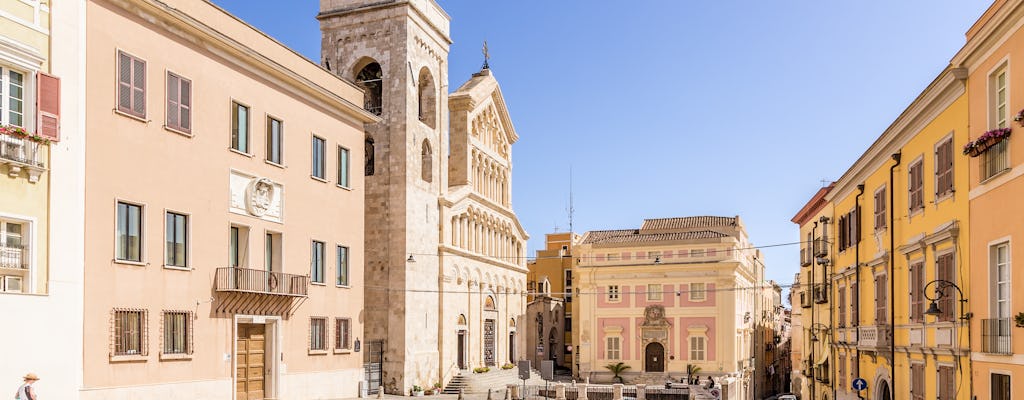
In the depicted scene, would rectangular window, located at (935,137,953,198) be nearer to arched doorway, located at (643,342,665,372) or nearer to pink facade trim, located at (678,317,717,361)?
pink facade trim, located at (678,317,717,361)

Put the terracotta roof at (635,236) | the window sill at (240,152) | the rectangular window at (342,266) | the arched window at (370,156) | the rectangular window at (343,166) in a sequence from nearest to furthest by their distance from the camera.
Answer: the window sill at (240,152) → the rectangular window at (342,266) → the rectangular window at (343,166) → the arched window at (370,156) → the terracotta roof at (635,236)

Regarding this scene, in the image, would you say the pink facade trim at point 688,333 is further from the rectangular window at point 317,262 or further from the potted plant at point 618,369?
the rectangular window at point 317,262

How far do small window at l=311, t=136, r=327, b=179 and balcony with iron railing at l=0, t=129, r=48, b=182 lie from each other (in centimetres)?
1146

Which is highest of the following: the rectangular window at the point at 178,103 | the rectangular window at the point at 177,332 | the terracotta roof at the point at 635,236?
the rectangular window at the point at 178,103

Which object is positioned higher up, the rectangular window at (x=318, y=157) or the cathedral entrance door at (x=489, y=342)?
the rectangular window at (x=318, y=157)

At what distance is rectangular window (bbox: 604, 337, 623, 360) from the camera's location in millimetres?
66688

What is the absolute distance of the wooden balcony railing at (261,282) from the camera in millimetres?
25188

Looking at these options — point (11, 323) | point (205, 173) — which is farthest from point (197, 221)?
point (11, 323)

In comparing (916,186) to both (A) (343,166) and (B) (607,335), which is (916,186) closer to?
(A) (343,166)

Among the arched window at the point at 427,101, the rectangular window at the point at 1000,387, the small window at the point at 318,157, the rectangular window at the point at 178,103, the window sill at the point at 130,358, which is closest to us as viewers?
the rectangular window at the point at 1000,387

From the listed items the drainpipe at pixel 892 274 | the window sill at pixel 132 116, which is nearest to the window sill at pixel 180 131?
the window sill at pixel 132 116

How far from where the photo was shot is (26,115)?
739 inches

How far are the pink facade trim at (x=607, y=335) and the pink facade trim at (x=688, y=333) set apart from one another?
3570 millimetres

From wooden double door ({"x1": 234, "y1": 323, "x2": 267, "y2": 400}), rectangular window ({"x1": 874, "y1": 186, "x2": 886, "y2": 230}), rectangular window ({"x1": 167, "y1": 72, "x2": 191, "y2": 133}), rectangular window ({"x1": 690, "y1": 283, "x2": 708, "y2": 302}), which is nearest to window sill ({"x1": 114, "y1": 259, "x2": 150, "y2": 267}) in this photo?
rectangular window ({"x1": 167, "y1": 72, "x2": 191, "y2": 133})
